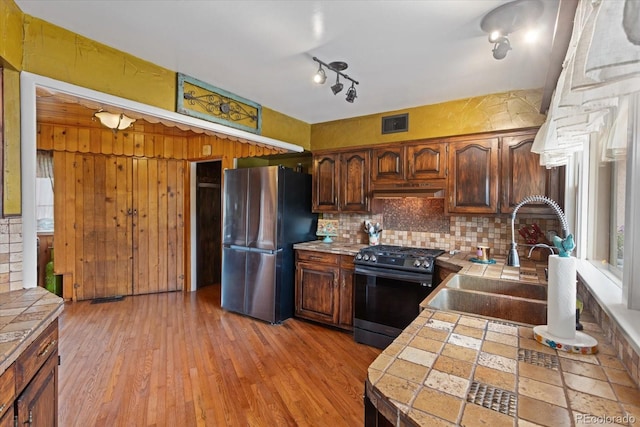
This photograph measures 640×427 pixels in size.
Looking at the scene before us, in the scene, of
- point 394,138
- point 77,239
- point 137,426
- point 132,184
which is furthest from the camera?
point 132,184

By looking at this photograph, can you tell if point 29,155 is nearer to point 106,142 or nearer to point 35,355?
point 35,355

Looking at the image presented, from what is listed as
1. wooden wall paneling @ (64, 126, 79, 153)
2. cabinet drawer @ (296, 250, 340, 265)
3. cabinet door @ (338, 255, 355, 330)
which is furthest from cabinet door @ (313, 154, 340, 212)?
wooden wall paneling @ (64, 126, 79, 153)

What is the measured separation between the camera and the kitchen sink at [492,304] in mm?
1500

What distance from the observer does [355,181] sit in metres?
3.45

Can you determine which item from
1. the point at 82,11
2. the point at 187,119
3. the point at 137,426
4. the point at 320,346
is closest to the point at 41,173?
the point at 187,119

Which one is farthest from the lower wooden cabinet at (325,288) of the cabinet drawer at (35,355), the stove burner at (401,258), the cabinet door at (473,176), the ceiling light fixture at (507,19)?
the cabinet drawer at (35,355)

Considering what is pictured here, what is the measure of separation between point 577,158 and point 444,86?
1142 mm

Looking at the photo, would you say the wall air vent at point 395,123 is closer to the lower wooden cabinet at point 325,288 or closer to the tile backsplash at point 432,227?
the tile backsplash at point 432,227

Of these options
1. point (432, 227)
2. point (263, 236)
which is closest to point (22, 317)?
point (263, 236)

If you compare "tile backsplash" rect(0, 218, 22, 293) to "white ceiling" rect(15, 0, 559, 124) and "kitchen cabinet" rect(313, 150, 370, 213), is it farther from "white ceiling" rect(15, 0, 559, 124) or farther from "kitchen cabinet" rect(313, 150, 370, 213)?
"kitchen cabinet" rect(313, 150, 370, 213)

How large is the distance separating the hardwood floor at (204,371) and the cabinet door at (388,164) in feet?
5.74

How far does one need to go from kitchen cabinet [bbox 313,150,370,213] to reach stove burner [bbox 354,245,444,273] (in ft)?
1.95

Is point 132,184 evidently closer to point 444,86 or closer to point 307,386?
point 307,386

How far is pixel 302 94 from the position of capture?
9.30 ft
